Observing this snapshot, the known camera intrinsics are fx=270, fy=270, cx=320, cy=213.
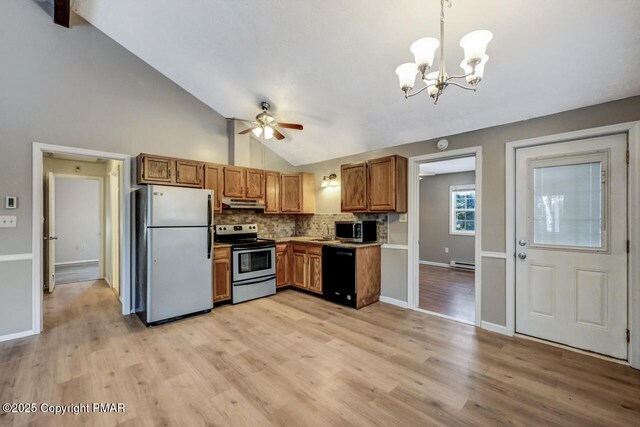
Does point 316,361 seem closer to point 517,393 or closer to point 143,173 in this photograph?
point 517,393

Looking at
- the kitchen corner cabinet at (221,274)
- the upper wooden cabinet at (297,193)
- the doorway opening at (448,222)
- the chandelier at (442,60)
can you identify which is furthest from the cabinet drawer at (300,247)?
the chandelier at (442,60)

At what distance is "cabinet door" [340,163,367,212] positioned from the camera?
4.15 meters

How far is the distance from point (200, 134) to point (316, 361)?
153 inches

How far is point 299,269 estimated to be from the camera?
474cm

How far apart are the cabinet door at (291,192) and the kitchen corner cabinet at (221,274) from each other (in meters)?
1.48

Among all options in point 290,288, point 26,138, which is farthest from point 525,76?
point 26,138

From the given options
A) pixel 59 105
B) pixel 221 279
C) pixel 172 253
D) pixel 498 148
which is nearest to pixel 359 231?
pixel 498 148

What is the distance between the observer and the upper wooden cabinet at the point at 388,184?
381cm

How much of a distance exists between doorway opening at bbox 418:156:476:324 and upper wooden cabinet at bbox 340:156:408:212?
2.21 metres

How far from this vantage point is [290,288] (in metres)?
4.97

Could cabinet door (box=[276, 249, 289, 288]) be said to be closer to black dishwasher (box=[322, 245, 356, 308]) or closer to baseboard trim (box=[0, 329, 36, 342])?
black dishwasher (box=[322, 245, 356, 308])

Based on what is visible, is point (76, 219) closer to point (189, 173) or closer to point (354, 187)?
point (189, 173)

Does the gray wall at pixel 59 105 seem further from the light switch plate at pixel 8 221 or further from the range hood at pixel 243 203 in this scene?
the range hood at pixel 243 203

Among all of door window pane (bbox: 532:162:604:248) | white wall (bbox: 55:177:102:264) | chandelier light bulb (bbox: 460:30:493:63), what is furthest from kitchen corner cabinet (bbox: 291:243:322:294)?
white wall (bbox: 55:177:102:264)
